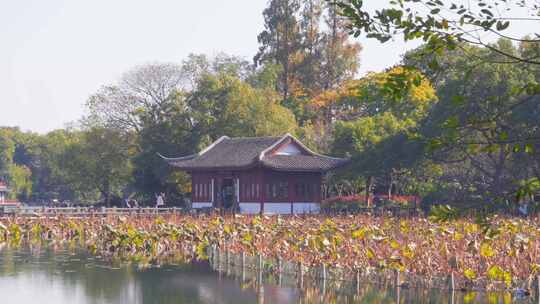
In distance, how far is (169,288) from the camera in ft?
62.3

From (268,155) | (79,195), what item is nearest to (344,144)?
(268,155)

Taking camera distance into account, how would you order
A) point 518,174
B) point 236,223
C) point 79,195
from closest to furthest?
point 236,223 < point 518,174 < point 79,195

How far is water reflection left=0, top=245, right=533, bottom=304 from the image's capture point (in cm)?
1645

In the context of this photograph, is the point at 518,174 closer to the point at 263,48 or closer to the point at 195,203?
the point at 195,203

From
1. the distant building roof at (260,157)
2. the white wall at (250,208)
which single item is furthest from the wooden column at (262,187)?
the distant building roof at (260,157)

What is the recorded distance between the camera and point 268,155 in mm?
41062

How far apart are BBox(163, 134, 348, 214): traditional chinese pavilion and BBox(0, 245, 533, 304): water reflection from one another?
1799 centimetres

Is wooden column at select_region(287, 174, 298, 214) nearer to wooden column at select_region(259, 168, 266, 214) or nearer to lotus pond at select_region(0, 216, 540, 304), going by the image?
wooden column at select_region(259, 168, 266, 214)

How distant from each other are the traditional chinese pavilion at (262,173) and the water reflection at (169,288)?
17993mm

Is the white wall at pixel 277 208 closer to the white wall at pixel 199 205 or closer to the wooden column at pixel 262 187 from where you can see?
the wooden column at pixel 262 187

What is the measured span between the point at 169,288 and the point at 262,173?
22.4m

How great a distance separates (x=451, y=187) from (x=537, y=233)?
17.1 metres

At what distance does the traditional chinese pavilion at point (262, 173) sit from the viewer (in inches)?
1618

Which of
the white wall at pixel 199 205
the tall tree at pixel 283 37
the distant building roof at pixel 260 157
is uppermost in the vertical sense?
the tall tree at pixel 283 37
